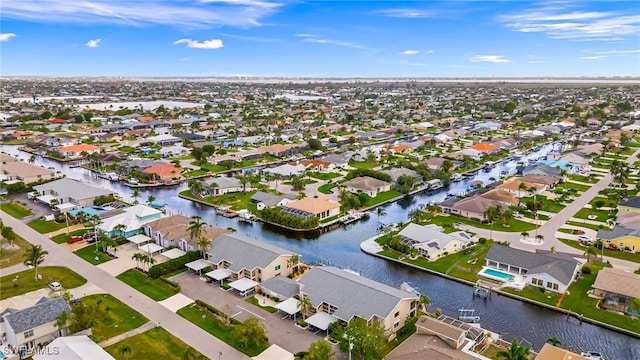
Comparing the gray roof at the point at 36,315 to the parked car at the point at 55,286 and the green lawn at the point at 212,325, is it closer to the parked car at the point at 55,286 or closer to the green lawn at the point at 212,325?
the parked car at the point at 55,286

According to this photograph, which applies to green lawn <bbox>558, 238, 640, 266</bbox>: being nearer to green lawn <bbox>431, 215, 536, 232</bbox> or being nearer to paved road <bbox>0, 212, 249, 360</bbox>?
green lawn <bbox>431, 215, 536, 232</bbox>

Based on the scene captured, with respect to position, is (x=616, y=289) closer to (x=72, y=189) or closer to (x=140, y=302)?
(x=140, y=302)

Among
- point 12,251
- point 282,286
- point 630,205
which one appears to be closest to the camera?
point 282,286

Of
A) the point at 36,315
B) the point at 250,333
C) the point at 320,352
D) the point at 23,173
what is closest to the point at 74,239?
the point at 36,315

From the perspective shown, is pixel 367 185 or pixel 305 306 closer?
pixel 305 306

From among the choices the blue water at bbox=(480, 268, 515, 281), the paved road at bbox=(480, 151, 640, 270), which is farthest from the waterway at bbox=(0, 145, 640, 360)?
the paved road at bbox=(480, 151, 640, 270)

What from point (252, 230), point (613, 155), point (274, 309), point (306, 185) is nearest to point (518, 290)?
point (274, 309)

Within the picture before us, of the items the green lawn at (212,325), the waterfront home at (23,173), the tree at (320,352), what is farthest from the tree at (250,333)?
the waterfront home at (23,173)
